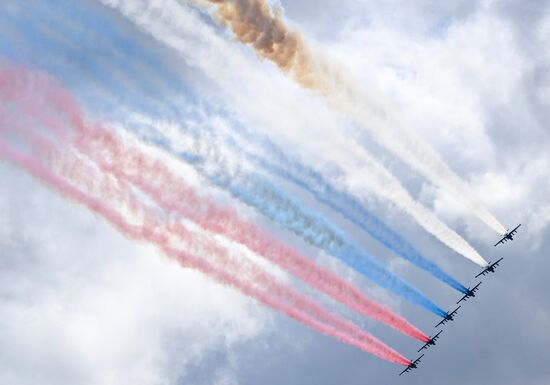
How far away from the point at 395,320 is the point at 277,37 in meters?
29.3

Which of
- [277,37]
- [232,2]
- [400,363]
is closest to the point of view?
[232,2]

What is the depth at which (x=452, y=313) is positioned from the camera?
240ft

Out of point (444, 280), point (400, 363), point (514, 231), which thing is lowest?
point (400, 363)

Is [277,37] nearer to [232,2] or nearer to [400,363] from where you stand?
[232,2]

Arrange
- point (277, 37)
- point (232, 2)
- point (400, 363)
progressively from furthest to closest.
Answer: point (400, 363) < point (277, 37) < point (232, 2)

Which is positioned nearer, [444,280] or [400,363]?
[444,280]

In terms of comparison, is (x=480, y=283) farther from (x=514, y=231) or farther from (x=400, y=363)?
(x=400, y=363)

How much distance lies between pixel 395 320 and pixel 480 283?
14.1 m

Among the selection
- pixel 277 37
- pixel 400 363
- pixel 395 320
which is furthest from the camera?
pixel 400 363

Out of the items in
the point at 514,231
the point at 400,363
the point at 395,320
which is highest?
the point at 514,231

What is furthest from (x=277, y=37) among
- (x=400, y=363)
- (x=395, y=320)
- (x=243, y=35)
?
(x=400, y=363)

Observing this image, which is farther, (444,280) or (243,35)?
(444,280)

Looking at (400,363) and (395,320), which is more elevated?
(395,320)

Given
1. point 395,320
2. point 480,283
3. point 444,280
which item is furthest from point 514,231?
point 395,320
